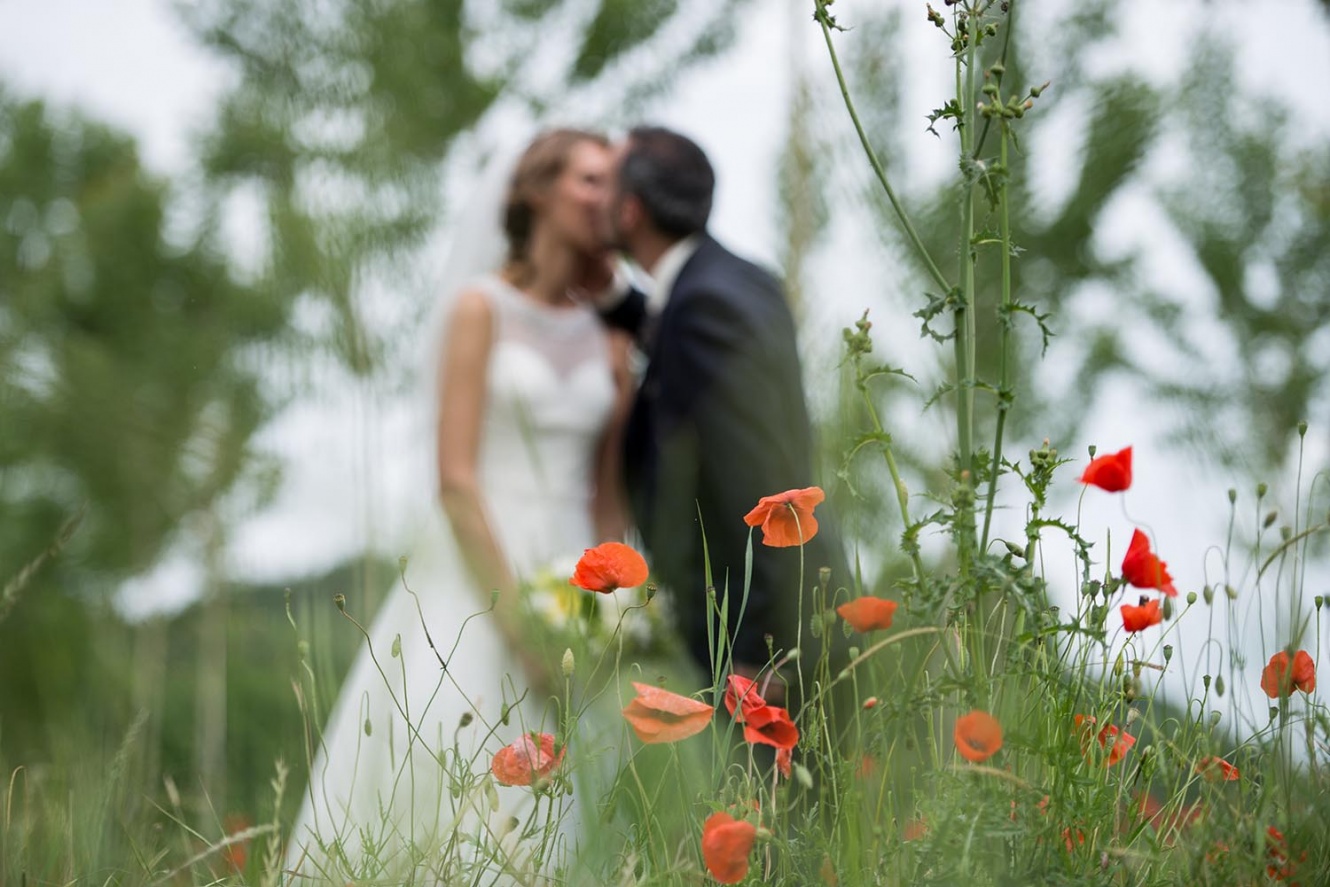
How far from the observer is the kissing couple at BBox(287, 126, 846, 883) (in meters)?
2.68

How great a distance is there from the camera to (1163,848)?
44.4 inches

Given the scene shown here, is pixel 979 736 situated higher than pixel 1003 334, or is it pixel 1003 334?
pixel 1003 334

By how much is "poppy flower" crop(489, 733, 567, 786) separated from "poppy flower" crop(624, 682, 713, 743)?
0.31 ft

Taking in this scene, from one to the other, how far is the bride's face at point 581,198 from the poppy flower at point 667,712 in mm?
3006

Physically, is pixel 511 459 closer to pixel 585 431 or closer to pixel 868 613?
pixel 585 431

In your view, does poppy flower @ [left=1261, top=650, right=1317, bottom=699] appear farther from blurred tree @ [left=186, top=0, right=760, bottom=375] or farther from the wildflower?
blurred tree @ [left=186, top=0, right=760, bottom=375]

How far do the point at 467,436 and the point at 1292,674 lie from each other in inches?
99.6

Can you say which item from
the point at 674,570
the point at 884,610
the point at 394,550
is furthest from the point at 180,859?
the point at 884,610

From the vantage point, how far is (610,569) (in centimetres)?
115

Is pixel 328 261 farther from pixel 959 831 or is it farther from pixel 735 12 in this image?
pixel 735 12

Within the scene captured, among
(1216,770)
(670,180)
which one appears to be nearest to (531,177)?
→ (670,180)

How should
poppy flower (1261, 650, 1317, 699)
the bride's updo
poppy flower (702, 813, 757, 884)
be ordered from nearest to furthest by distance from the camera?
poppy flower (702, 813, 757, 884)
poppy flower (1261, 650, 1317, 699)
the bride's updo

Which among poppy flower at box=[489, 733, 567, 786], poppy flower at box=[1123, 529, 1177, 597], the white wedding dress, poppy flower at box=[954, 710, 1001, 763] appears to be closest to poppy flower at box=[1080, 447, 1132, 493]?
poppy flower at box=[1123, 529, 1177, 597]

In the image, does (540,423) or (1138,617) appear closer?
(1138,617)
